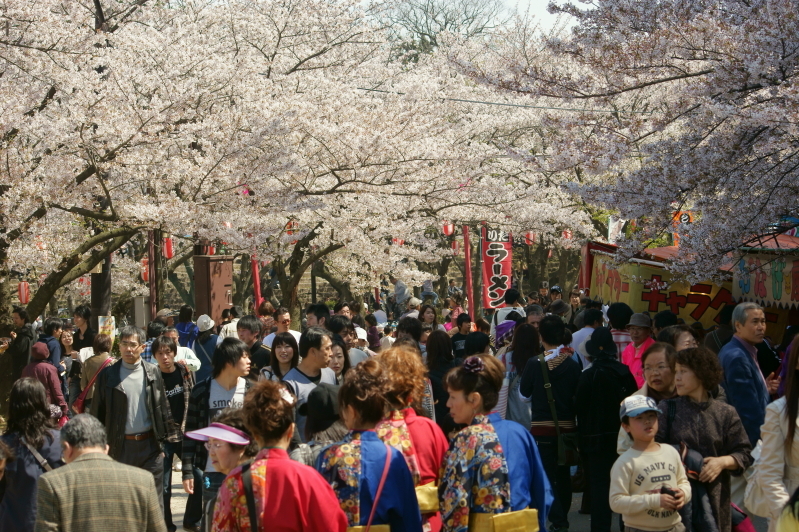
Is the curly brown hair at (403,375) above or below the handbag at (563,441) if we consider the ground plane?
above

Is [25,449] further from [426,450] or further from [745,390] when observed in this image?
[745,390]

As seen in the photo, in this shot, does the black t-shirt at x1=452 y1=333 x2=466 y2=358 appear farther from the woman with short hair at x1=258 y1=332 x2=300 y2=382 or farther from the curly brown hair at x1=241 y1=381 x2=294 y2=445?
the curly brown hair at x1=241 y1=381 x2=294 y2=445

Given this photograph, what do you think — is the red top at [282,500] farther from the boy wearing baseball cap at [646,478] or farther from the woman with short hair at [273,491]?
the boy wearing baseball cap at [646,478]

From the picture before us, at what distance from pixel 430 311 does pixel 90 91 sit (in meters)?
5.09

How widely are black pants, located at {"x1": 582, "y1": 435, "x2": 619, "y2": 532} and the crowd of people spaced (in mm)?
11

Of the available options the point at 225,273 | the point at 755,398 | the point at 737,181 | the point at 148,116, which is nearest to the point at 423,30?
the point at 225,273

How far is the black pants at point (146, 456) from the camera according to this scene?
5805 mm

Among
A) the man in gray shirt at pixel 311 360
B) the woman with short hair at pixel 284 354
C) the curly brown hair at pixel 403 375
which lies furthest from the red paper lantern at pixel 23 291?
the curly brown hair at pixel 403 375

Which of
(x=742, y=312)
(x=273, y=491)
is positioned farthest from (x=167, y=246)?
(x=273, y=491)

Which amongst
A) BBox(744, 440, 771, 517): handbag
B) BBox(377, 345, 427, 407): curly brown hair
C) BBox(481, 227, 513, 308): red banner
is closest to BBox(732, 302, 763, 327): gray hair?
BBox(744, 440, 771, 517): handbag

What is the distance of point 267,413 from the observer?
318 cm

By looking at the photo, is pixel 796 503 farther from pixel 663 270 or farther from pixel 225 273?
pixel 225 273

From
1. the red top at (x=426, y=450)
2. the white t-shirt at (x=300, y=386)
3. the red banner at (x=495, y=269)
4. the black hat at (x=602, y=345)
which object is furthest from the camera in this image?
the red banner at (x=495, y=269)

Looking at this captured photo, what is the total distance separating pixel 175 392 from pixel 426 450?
291 cm
